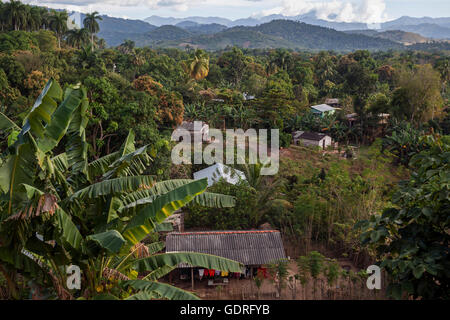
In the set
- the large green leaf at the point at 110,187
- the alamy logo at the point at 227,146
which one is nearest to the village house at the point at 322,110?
the alamy logo at the point at 227,146

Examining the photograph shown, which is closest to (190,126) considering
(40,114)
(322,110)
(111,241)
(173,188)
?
(322,110)

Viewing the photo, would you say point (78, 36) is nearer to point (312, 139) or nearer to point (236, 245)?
point (312, 139)

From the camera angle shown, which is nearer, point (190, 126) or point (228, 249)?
point (228, 249)

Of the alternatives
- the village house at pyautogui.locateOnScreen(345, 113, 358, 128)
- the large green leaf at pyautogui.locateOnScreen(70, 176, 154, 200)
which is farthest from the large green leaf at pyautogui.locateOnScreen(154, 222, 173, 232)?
the village house at pyautogui.locateOnScreen(345, 113, 358, 128)

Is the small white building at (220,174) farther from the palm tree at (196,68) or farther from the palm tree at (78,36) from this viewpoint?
the palm tree at (78,36)

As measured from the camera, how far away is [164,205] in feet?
15.3

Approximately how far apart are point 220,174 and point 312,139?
12475 mm

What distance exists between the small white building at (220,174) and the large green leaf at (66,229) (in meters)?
10.7

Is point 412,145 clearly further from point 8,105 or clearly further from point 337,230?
point 8,105

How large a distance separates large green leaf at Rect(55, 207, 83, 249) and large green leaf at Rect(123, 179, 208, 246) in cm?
62

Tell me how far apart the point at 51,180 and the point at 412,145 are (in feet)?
73.0

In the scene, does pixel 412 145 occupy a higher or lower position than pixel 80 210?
lower

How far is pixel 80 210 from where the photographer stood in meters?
5.48
